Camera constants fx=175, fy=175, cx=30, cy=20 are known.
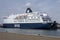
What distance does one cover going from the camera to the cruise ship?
63.6m

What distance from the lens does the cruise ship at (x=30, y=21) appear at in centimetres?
6359

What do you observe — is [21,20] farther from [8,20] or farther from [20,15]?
[8,20]

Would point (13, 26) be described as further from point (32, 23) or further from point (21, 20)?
point (32, 23)

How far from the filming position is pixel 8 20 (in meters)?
79.6

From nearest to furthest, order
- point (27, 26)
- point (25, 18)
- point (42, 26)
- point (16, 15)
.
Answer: point (42, 26), point (27, 26), point (25, 18), point (16, 15)

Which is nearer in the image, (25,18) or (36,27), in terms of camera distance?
(36,27)

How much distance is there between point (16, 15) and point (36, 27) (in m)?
17.9

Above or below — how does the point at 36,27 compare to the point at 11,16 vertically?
below

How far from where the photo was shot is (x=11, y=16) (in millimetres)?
80375

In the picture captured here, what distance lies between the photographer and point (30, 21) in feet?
222

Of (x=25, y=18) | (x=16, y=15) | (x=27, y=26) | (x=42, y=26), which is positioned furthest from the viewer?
(x=16, y=15)

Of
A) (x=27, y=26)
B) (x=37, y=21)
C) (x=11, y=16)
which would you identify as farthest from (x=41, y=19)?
(x=11, y=16)

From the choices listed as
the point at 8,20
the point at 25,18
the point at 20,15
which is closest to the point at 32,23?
the point at 25,18

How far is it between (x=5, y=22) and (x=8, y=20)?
2191 millimetres
